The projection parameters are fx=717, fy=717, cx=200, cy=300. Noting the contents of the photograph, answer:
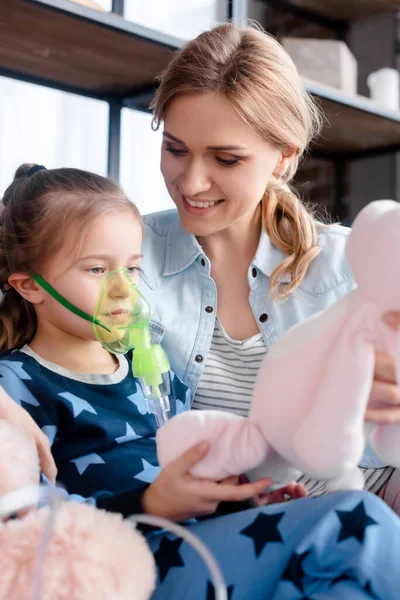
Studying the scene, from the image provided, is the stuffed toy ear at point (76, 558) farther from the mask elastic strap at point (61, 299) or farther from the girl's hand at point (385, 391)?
the mask elastic strap at point (61, 299)

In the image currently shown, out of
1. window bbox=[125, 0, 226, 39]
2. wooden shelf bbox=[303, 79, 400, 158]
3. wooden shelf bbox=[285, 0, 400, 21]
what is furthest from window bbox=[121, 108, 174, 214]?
wooden shelf bbox=[285, 0, 400, 21]

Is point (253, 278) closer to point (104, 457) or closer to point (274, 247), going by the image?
point (274, 247)

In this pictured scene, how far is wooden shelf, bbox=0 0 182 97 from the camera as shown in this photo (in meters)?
1.54

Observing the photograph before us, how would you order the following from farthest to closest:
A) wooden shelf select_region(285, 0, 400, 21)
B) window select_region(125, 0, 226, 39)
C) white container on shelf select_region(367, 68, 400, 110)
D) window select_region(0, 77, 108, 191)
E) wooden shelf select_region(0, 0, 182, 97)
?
1. wooden shelf select_region(285, 0, 400, 21)
2. white container on shelf select_region(367, 68, 400, 110)
3. window select_region(125, 0, 226, 39)
4. window select_region(0, 77, 108, 191)
5. wooden shelf select_region(0, 0, 182, 97)

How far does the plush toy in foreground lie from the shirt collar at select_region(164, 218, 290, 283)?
70 cm

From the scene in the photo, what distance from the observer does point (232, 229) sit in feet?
5.07

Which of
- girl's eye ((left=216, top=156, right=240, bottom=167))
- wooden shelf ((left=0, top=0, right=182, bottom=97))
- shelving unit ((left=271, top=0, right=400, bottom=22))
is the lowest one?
girl's eye ((left=216, top=156, right=240, bottom=167))

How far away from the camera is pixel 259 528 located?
798mm

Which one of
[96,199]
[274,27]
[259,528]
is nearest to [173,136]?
[96,199]

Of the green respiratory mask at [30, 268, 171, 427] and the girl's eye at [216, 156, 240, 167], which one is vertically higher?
the girl's eye at [216, 156, 240, 167]

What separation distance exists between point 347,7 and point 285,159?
183cm

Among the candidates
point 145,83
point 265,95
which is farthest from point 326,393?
point 145,83

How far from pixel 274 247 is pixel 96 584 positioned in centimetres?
99

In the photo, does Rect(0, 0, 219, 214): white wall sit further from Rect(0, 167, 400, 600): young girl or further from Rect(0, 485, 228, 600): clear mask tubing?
Rect(0, 485, 228, 600): clear mask tubing
